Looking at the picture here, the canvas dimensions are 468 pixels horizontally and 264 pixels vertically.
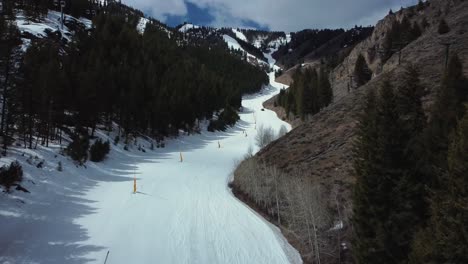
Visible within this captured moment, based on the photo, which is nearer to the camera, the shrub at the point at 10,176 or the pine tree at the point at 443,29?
the shrub at the point at 10,176

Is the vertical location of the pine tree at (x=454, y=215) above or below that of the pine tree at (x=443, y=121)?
below

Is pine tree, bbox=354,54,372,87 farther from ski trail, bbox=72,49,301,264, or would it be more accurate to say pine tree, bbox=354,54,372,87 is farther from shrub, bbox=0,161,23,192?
shrub, bbox=0,161,23,192

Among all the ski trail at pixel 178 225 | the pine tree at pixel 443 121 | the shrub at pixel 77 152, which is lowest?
the ski trail at pixel 178 225

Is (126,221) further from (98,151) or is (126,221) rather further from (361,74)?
(361,74)

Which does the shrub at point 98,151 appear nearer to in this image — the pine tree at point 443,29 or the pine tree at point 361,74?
the pine tree at point 443,29

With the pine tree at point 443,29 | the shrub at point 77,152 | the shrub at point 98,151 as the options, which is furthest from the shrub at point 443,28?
the shrub at point 77,152

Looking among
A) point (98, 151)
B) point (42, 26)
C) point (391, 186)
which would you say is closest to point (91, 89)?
point (98, 151)

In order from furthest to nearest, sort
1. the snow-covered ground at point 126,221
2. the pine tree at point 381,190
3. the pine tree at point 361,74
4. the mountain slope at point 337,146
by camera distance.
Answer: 1. the pine tree at point 361,74
2. the mountain slope at point 337,146
3. the snow-covered ground at point 126,221
4. the pine tree at point 381,190

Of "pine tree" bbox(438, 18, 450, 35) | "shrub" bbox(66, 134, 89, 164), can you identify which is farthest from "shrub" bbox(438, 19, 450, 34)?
"shrub" bbox(66, 134, 89, 164)
